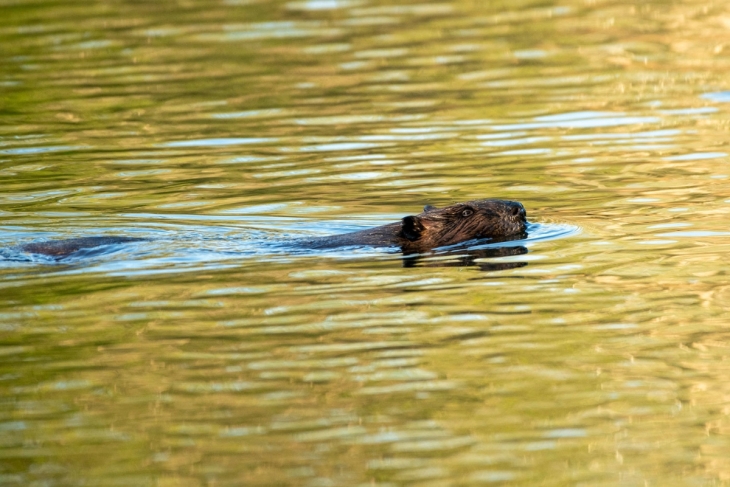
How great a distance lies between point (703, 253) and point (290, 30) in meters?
12.9

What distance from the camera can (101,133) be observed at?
49.5ft

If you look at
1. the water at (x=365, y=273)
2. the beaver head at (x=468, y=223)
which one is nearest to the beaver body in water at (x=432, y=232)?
the beaver head at (x=468, y=223)

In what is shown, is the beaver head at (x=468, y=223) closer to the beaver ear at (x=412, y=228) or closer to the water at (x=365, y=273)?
the beaver ear at (x=412, y=228)

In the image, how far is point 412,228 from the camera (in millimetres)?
9539

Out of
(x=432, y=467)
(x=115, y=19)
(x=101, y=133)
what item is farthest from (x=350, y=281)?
(x=115, y=19)

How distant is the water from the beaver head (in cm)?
23

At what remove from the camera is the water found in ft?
19.3

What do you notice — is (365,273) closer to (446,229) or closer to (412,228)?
(412,228)

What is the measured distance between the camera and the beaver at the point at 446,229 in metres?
9.64

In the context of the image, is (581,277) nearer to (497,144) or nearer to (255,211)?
(255,211)

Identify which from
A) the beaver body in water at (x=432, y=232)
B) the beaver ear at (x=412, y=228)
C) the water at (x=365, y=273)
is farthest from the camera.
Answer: the beaver body in water at (x=432, y=232)

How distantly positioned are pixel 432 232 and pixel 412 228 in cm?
27

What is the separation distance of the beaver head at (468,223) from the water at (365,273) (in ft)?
0.74

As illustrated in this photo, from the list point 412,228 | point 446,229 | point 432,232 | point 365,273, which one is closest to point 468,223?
point 446,229
